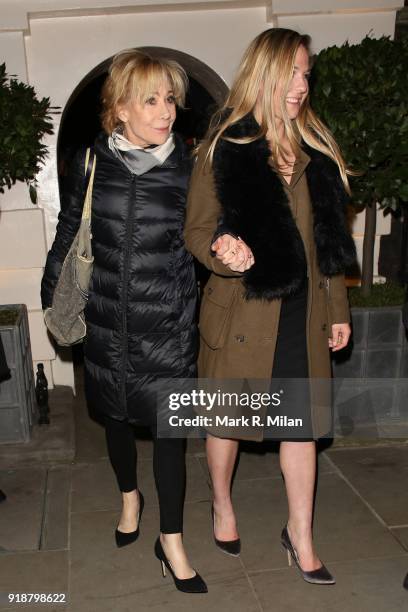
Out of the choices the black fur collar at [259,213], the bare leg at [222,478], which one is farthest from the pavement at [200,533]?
the black fur collar at [259,213]

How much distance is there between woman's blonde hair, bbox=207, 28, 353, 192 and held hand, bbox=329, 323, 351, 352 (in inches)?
22.5

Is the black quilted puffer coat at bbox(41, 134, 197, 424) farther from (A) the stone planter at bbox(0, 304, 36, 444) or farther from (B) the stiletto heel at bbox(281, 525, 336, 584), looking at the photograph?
(A) the stone planter at bbox(0, 304, 36, 444)

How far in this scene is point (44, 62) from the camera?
4.51m

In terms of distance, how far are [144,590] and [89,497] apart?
35.5 inches

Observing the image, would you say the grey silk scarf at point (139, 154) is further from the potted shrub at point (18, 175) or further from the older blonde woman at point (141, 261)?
the potted shrub at point (18, 175)

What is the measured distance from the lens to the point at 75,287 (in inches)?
105

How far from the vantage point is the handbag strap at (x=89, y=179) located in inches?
104

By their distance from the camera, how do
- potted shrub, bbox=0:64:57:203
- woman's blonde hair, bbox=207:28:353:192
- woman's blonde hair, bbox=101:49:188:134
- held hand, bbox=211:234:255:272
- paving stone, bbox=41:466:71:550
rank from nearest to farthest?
held hand, bbox=211:234:255:272
woman's blonde hair, bbox=207:28:353:192
woman's blonde hair, bbox=101:49:188:134
paving stone, bbox=41:466:71:550
potted shrub, bbox=0:64:57:203

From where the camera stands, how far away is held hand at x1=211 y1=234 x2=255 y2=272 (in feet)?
7.68

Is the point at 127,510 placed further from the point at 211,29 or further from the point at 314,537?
the point at 211,29

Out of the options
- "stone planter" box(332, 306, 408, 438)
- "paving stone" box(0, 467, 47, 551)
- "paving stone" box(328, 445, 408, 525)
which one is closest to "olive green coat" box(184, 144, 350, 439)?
"paving stone" box(328, 445, 408, 525)

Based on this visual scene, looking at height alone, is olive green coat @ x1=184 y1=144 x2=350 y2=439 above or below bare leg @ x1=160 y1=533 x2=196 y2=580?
above

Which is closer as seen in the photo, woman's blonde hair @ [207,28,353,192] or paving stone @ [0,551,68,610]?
woman's blonde hair @ [207,28,353,192]

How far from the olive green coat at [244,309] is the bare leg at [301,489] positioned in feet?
0.40
